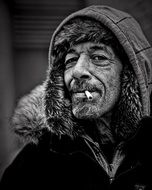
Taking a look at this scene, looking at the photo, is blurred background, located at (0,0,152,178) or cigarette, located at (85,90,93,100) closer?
cigarette, located at (85,90,93,100)

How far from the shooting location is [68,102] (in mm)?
2055

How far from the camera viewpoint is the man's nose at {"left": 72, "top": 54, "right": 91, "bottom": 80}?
189cm

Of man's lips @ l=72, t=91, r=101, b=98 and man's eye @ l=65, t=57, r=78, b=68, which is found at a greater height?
man's eye @ l=65, t=57, r=78, b=68

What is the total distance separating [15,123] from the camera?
2.12 m

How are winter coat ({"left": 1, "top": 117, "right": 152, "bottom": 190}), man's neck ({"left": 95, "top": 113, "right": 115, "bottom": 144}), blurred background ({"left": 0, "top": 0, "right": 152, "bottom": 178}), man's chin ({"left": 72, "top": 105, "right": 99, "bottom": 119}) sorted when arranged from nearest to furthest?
1. winter coat ({"left": 1, "top": 117, "right": 152, "bottom": 190})
2. man's chin ({"left": 72, "top": 105, "right": 99, "bottom": 119})
3. man's neck ({"left": 95, "top": 113, "right": 115, "bottom": 144})
4. blurred background ({"left": 0, "top": 0, "right": 152, "bottom": 178})

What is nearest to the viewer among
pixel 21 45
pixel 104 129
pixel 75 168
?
pixel 75 168

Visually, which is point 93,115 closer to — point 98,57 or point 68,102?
point 68,102

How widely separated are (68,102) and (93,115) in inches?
9.7

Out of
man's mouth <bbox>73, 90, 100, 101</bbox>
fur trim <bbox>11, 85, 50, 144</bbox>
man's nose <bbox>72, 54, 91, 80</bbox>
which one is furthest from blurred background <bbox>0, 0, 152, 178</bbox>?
man's mouth <bbox>73, 90, 100, 101</bbox>

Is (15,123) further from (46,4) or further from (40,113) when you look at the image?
(46,4)

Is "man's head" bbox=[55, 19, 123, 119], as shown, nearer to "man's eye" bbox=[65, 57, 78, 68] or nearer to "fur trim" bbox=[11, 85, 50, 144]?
"man's eye" bbox=[65, 57, 78, 68]

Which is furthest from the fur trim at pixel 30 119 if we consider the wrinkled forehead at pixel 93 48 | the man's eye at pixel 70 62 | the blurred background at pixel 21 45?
the blurred background at pixel 21 45

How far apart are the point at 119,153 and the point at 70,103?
0.46m

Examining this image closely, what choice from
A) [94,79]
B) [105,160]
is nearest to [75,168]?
[105,160]
